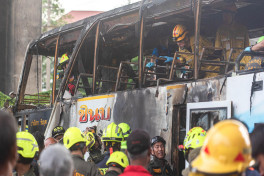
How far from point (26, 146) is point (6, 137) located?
79.0 inches

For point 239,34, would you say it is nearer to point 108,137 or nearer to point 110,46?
point 108,137

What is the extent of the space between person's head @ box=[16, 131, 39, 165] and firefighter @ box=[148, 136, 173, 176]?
255 cm

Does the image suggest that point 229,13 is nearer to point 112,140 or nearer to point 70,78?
point 112,140

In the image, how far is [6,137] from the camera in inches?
89.3

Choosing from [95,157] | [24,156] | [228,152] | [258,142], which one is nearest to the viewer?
[228,152]

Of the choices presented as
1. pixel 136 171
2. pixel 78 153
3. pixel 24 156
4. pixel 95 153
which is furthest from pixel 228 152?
pixel 95 153

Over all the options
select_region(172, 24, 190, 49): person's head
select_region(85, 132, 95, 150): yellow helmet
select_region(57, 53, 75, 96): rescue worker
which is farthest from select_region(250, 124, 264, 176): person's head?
select_region(57, 53, 75, 96): rescue worker

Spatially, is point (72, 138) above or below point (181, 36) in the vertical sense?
below

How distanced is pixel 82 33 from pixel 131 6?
1.62 m

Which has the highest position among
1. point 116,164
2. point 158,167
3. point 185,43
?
point 185,43

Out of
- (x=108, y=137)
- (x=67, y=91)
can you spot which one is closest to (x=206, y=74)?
(x=108, y=137)

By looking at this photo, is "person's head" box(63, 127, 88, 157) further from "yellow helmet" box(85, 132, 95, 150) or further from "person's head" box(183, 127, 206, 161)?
"yellow helmet" box(85, 132, 95, 150)

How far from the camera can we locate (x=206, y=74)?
887 centimetres

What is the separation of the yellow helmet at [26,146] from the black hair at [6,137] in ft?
5.87
